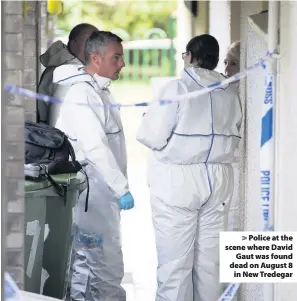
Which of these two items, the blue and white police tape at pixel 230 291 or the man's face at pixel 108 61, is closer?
the blue and white police tape at pixel 230 291

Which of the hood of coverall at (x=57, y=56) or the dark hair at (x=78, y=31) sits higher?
the dark hair at (x=78, y=31)

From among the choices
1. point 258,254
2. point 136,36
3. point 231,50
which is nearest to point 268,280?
point 258,254

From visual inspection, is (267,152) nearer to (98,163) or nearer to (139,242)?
(98,163)

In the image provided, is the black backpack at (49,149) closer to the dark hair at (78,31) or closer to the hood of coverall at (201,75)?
the hood of coverall at (201,75)

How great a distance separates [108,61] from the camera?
5762 millimetres

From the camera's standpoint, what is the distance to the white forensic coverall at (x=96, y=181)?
Answer: 5375mm

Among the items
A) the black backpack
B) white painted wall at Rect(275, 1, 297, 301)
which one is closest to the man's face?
the black backpack

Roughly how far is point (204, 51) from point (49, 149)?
1169 mm

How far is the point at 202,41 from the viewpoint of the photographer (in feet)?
17.7

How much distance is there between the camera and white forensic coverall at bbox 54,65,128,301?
5.38 meters

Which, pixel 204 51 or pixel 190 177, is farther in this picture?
pixel 204 51

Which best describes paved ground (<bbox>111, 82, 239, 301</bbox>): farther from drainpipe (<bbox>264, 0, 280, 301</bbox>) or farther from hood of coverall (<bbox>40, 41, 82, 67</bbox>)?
hood of coverall (<bbox>40, 41, 82, 67</bbox>)

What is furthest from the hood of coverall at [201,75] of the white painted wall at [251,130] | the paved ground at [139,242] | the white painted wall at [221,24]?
the white painted wall at [221,24]

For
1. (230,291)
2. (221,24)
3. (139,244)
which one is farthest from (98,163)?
(221,24)
